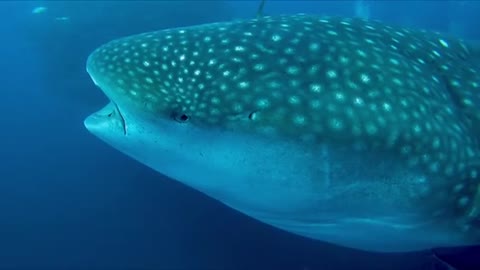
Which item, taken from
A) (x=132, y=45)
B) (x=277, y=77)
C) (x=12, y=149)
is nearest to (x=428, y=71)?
(x=277, y=77)

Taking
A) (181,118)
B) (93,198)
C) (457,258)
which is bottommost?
(93,198)

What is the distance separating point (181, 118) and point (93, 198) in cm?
729

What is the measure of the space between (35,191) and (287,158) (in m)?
8.53

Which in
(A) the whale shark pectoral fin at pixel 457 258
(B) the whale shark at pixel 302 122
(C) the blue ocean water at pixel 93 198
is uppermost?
(B) the whale shark at pixel 302 122

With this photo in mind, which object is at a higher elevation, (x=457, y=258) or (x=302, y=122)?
(x=302, y=122)

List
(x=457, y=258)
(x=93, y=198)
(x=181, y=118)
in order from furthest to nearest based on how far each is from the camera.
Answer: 1. (x=93, y=198)
2. (x=457, y=258)
3. (x=181, y=118)

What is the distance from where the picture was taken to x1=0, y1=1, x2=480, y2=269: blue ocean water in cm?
702

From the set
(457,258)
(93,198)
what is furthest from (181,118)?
(93,198)

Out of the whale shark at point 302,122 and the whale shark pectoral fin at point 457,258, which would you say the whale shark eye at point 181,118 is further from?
the whale shark pectoral fin at point 457,258

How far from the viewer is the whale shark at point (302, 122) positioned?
2379mm

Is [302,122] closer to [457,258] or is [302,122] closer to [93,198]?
[457,258]

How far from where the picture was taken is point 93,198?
8.85m

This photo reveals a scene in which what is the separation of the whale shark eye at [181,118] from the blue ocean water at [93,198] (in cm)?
445

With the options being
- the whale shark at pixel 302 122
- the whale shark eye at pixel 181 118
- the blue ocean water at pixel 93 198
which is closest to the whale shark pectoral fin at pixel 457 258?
the whale shark at pixel 302 122
